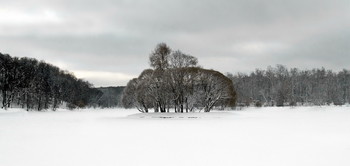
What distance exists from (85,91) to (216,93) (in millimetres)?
105618

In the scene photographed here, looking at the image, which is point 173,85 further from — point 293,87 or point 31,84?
point 293,87

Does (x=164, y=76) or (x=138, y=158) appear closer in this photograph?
(x=138, y=158)

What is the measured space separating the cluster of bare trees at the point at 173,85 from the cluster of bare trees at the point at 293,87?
189 feet

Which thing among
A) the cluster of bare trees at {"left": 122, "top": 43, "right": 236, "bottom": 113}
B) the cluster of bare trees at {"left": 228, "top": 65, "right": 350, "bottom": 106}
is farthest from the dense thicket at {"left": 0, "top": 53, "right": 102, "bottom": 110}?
the cluster of bare trees at {"left": 228, "top": 65, "right": 350, "bottom": 106}

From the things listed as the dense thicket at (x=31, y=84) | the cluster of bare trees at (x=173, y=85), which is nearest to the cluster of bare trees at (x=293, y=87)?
the cluster of bare trees at (x=173, y=85)

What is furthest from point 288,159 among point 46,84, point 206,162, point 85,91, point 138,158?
point 85,91

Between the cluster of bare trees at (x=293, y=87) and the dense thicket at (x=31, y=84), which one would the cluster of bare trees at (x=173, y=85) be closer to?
the dense thicket at (x=31, y=84)

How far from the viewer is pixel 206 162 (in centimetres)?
1138

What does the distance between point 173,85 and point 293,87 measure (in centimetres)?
8404

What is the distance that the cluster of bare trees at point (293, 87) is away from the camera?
118 m

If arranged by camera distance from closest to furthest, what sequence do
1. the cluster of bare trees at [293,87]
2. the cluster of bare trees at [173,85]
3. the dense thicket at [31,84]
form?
the cluster of bare trees at [173,85] → the dense thicket at [31,84] → the cluster of bare trees at [293,87]

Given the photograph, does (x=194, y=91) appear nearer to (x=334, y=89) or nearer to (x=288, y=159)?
(x=288, y=159)

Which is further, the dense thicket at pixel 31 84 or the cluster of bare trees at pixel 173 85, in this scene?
the dense thicket at pixel 31 84

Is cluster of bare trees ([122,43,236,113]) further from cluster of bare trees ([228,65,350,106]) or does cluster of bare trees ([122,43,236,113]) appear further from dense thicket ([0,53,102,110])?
cluster of bare trees ([228,65,350,106])
